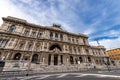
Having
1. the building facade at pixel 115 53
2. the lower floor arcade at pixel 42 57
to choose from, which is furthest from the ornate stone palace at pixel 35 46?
the building facade at pixel 115 53

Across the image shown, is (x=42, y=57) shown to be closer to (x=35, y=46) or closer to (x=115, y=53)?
(x=35, y=46)

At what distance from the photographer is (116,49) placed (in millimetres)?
59531

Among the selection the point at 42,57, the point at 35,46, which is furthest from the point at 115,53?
the point at 35,46

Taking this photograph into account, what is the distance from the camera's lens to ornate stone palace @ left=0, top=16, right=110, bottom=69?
24309mm

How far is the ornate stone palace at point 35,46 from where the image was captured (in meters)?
24.3

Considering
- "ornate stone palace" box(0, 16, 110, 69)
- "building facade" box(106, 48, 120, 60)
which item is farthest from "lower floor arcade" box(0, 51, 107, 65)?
"building facade" box(106, 48, 120, 60)

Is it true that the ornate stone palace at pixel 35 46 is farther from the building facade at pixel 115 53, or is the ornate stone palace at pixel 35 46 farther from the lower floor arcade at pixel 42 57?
the building facade at pixel 115 53

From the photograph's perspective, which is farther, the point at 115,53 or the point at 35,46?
the point at 115,53

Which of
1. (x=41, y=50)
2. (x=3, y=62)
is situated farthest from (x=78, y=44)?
(x=3, y=62)

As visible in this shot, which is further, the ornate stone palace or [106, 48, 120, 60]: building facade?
[106, 48, 120, 60]: building facade

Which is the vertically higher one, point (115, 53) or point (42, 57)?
point (115, 53)

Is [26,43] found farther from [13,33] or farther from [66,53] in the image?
[66,53]

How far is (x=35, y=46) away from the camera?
96.0ft

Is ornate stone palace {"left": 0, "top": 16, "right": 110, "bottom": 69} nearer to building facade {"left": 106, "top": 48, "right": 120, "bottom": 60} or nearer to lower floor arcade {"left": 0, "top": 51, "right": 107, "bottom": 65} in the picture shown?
lower floor arcade {"left": 0, "top": 51, "right": 107, "bottom": 65}
